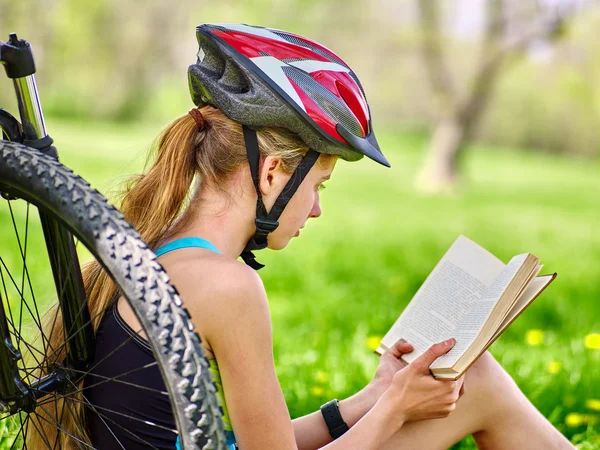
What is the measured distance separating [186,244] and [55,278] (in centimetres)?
28

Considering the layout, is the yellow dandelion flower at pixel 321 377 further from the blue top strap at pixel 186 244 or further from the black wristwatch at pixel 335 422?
the blue top strap at pixel 186 244

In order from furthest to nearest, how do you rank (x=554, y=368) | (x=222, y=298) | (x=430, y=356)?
1. (x=554, y=368)
2. (x=430, y=356)
3. (x=222, y=298)

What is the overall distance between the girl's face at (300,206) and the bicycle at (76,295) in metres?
0.46

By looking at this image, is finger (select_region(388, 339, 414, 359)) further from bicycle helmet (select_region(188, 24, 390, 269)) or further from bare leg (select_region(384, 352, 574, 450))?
bicycle helmet (select_region(188, 24, 390, 269))

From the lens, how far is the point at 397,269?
527 centimetres

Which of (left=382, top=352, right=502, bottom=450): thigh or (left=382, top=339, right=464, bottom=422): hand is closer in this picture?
(left=382, top=339, right=464, bottom=422): hand

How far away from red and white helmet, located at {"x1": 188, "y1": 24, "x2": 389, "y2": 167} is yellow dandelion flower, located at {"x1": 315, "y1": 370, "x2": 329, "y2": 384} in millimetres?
1293

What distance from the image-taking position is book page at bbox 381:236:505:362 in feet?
6.88

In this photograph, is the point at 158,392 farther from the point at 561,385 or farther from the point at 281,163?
the point at 561,385

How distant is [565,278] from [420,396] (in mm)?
3696

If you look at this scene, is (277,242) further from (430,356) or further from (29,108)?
(29,108)

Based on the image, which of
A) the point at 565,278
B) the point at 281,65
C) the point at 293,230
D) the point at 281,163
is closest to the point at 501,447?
the point at 293,230

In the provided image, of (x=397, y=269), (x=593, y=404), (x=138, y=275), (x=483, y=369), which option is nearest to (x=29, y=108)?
(x=138, y=275)

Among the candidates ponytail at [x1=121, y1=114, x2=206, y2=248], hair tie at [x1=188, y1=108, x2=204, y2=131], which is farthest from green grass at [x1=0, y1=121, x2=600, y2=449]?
hair tie at [x1=188, y1=108, x2=204, y2=131]
